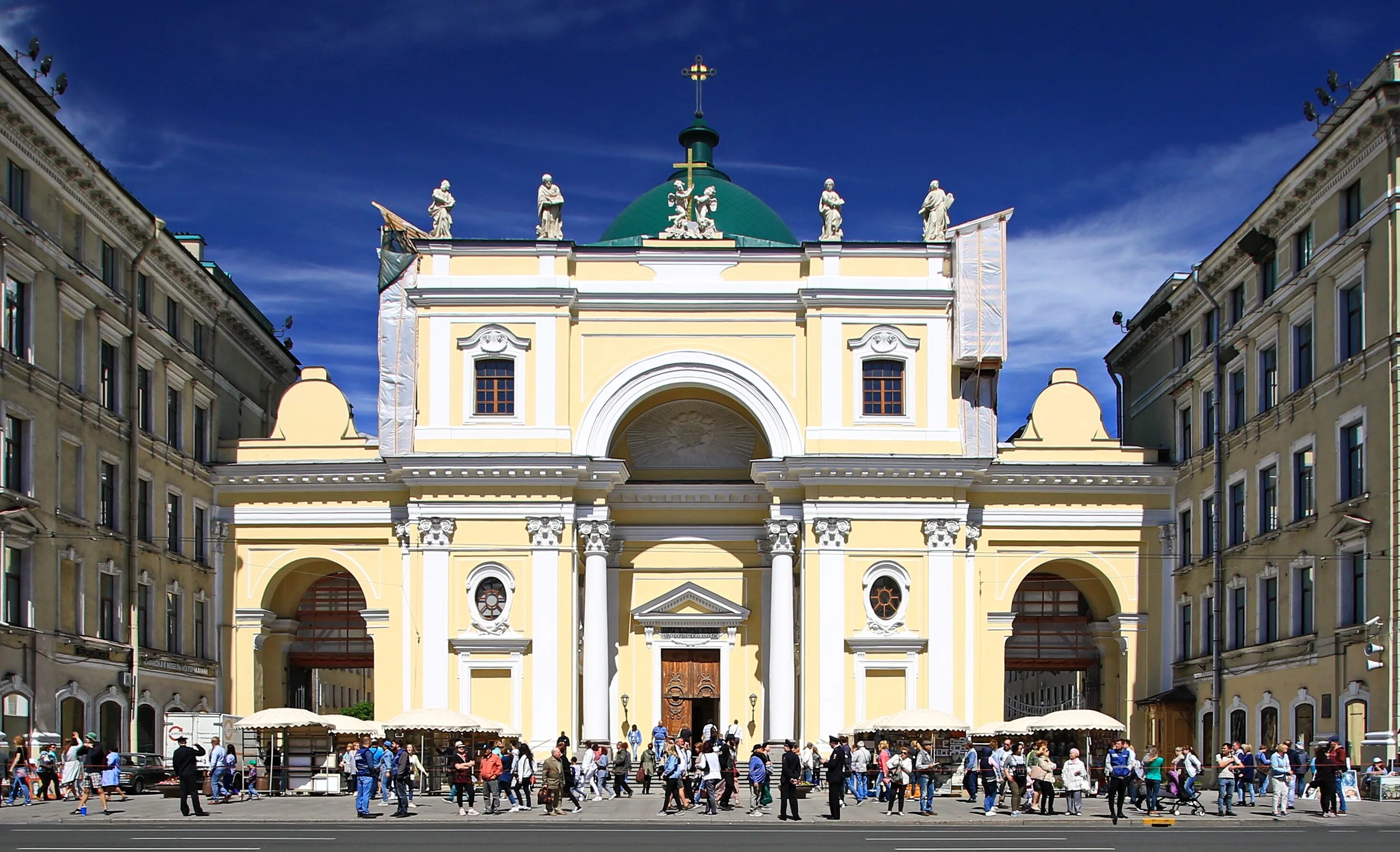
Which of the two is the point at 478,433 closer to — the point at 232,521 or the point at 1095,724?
the point at 232,521

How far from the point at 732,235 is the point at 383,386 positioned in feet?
38.8

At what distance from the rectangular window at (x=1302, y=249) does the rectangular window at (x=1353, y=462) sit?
14.3ft

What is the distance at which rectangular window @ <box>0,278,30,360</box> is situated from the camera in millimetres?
37375

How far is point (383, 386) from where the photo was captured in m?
49.7

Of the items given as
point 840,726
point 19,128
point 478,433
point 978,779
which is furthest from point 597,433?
point 19,128

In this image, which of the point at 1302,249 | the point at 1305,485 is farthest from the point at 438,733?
the point at 1302,249

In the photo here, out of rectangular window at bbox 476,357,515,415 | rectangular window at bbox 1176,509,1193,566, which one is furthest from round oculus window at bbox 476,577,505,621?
rectangular window at bbox 1176,509,1193,566

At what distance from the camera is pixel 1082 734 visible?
146ft

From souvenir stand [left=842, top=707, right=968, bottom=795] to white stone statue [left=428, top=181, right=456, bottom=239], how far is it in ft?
59.6

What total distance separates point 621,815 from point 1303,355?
63.4 ft

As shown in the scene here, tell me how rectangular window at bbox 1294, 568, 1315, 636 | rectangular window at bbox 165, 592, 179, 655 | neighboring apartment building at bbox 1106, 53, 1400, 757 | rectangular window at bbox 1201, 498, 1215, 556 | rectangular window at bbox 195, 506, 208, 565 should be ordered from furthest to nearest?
rectangular window at bbox 195, 506, 208, 565 → rectangular window at bbox 1201, 498, 1215, 556 → rectangular window at bbox 165, 592, 179, 655 → rectangular window at bbox 1294, 568, 1315, 636 → neighboring apartment building at bbox 1106, 53, 1400, 757

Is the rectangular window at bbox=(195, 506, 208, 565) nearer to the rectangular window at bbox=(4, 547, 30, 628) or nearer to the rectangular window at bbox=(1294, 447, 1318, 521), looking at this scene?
the rectangular window at bbox=(4, 547, 30, 628)

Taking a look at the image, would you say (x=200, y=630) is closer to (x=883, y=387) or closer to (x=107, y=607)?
(x=107, y=607)

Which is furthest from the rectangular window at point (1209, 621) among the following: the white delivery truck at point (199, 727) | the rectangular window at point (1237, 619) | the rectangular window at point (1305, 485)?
the white delivery truck at point (199, 727)
